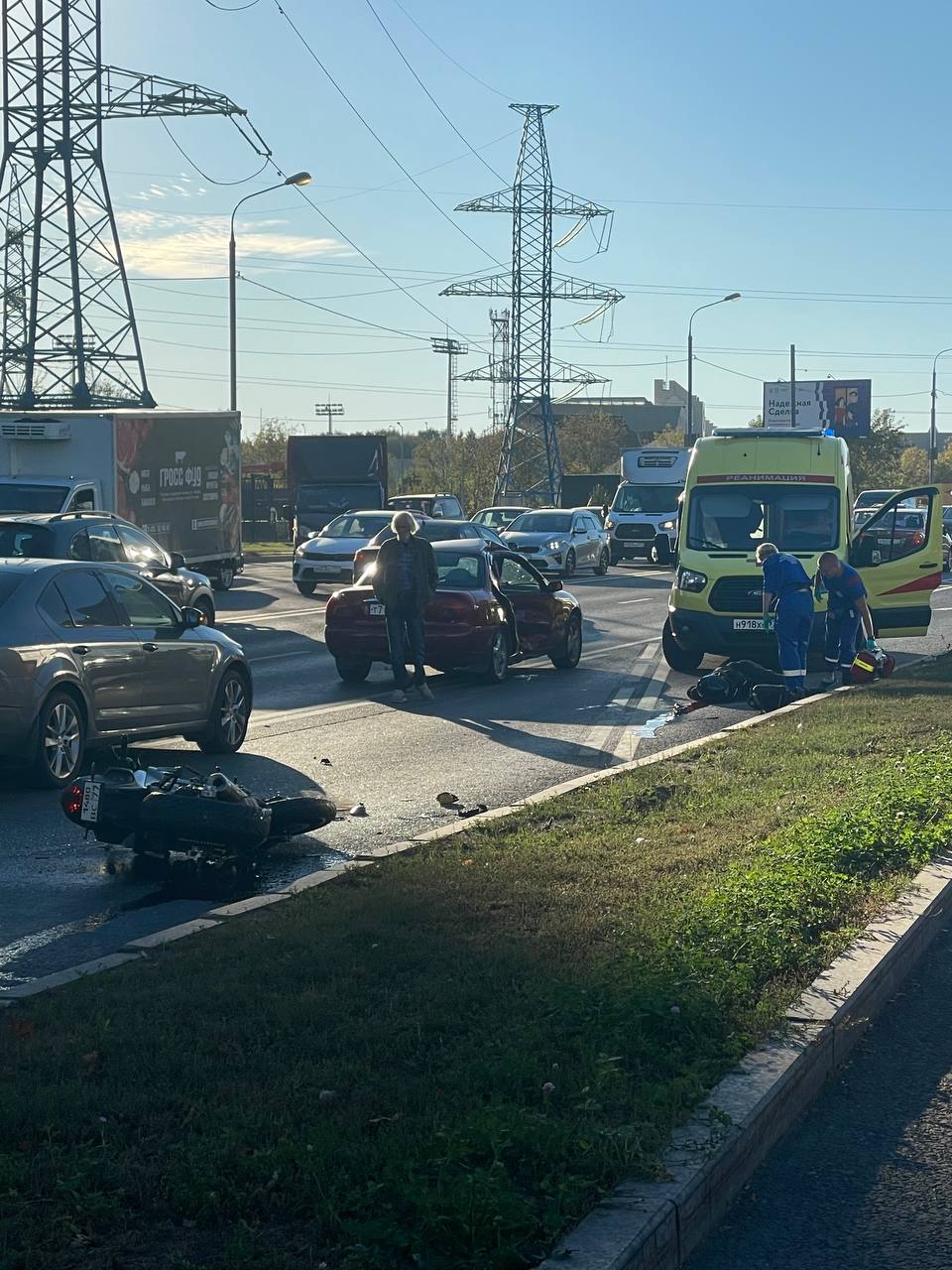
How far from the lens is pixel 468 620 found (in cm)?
1767

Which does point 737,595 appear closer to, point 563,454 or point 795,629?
point 795,629

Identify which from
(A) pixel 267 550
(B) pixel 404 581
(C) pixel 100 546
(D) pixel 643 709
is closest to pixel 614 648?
(D) pixel 643 709

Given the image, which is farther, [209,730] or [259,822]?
[209,730]

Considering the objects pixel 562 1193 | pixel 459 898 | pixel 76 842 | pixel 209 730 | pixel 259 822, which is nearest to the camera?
pixel 562 1193

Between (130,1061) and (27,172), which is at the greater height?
(27,172)

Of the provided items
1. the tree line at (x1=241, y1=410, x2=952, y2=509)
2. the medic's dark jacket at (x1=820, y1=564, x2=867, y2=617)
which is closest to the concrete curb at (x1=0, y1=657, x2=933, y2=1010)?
the medic's dark jacket at (x1=820, y1=564, x2=867, y2=617)

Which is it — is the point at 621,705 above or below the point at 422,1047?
below

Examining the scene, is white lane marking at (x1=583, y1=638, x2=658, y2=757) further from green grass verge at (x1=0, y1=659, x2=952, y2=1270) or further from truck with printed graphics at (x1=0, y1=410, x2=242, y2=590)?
truck with printed graphics at (x1=0, y1=410, x2=242, y2=590)

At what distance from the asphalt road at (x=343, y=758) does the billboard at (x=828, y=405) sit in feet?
255

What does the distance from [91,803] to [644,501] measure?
40.5m

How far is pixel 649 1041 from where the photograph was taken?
17.1 ft

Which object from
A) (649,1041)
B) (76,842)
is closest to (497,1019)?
(649,1041)

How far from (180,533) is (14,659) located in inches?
764

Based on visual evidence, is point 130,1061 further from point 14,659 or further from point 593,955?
point 14,659
